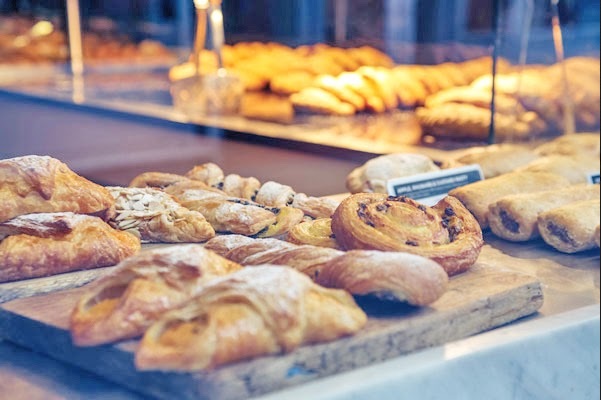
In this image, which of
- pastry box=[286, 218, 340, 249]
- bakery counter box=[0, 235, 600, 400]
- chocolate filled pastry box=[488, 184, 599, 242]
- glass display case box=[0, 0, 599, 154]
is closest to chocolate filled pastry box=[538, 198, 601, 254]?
chocolate filled pastry box=[488, 184, 599, 242]

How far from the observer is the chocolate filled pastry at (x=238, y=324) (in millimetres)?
960

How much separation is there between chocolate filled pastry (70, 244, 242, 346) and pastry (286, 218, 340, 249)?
0.29m

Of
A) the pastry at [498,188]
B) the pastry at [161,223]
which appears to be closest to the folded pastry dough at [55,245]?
the pastry at [161,223]

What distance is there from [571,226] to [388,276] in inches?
27.6

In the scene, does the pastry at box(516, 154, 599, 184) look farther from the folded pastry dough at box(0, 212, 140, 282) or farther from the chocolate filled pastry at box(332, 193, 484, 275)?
the folded pastry dough at box(0, 212, 140, 282)

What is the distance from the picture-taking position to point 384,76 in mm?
3279

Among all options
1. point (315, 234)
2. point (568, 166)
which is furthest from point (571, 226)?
point (315, 234)

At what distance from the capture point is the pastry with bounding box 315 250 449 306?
1.13 meters

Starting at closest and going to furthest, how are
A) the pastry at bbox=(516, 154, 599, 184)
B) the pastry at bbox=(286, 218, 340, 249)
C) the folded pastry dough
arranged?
the folded pastry dough, the pastry at bbox=(286, 218, 340, 249), the pastry at bbox=(516, 154, 599, 184)

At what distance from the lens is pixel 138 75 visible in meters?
4.63

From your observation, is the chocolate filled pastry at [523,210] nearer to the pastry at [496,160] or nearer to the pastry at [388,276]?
the pastry at [496,160]

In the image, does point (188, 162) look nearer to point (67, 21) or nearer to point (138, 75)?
point (138, 75)

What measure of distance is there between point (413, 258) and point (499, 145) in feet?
5.38

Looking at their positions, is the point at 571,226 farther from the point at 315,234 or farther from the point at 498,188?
the point at 315,234
